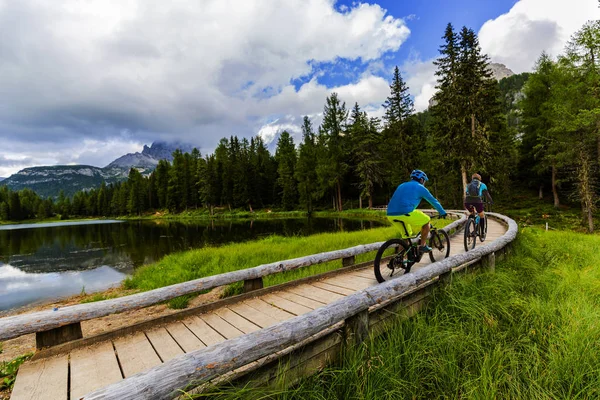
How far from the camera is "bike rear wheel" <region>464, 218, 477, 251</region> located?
8320mm

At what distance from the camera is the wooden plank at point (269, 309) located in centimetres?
418

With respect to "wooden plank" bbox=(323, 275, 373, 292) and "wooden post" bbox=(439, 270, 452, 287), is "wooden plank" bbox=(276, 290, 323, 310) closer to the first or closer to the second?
"wooden plank" bbox=(323, 275, 373, 292)

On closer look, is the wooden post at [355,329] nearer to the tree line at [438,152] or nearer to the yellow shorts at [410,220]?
the yellow shorts at [410,220]

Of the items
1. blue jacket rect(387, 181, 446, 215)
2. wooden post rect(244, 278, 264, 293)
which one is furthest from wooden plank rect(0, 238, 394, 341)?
blue jacket rect(387, 181, 446, 215)

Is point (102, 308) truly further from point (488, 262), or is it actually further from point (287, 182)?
point (287, 182)

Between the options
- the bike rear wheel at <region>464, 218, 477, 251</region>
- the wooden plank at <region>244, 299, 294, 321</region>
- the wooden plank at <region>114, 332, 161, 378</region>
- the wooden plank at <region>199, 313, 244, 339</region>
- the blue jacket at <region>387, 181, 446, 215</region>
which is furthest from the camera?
the bike rear wheel at <region>464, 218, 477, 251</region>

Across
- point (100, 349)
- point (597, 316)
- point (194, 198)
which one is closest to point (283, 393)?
point (100, 349)

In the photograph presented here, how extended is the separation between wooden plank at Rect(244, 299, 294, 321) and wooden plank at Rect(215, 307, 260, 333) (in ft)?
1.17

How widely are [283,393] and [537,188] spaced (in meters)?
47.8

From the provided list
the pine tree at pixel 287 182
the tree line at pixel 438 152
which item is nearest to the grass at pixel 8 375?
the tree line at pixel 438 152

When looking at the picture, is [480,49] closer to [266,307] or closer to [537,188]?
[537,188]

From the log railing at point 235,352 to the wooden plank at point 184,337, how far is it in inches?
54.1

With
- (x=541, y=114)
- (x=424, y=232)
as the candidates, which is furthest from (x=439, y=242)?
(x=541, y=114)

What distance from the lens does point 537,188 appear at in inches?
1467
